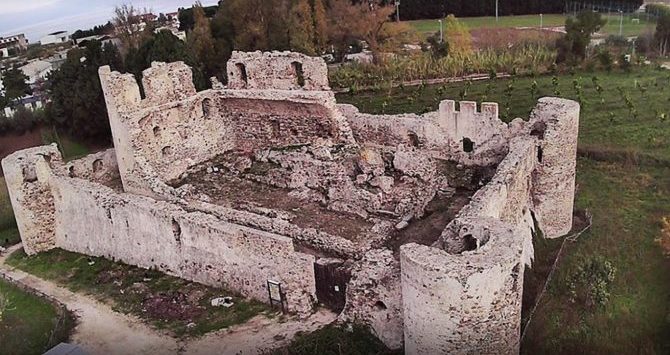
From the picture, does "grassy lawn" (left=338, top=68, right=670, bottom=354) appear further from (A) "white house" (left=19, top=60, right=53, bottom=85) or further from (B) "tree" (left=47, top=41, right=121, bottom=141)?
(A) "white house" (left=19, top=60, right=53, bottom=85)

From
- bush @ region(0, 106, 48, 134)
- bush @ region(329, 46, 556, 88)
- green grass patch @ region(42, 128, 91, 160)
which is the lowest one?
green grass patch @ region(42, 128, 91, 160)

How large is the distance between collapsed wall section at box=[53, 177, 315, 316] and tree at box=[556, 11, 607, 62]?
26.0 m

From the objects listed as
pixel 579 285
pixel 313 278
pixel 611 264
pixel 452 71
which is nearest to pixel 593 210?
pixel 611 264

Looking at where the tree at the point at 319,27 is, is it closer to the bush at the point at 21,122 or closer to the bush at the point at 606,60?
the bush at the point at 606,60

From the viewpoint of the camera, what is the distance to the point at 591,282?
15000mm

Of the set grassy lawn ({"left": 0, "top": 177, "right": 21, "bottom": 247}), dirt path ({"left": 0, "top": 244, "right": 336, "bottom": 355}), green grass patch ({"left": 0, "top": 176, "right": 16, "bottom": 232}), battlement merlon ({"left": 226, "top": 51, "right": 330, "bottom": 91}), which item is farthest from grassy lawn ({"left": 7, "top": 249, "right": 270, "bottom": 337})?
battlement merlon ({"left": 226, "top": 51, "right": 330, "bottom": 91})

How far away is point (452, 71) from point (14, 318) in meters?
25.2

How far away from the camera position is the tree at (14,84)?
39375mm

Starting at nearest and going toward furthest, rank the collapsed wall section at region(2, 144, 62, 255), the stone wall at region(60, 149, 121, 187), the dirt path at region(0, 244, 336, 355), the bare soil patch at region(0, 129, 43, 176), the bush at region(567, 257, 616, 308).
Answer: the dirt path at region(0, 244, 336, 355), the bush at region(567, 257, 616, 308), the collapsed wall section at region(2, 144, 62, 255), the stone wall at region(60, 149, 121, 187), the bare soil patch at region(0, 129, 43, 176)

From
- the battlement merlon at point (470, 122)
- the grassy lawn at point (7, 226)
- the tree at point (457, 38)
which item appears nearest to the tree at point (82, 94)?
the grassy lawn at point (7, 226)

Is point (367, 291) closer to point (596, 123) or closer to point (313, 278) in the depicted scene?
point (313, 278)

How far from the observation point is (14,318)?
16078mm

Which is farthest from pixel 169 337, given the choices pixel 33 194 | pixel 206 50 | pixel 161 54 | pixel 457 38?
pixel 457 38

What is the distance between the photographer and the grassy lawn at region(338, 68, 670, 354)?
1402 centimetres
